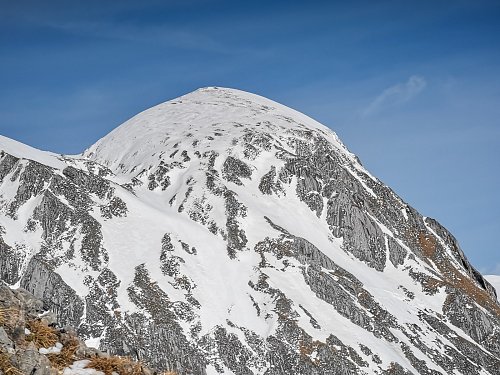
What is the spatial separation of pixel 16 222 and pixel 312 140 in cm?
8270

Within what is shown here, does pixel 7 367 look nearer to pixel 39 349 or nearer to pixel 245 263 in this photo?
pixel 39 349

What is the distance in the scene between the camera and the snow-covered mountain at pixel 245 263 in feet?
279

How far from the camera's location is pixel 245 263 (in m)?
104

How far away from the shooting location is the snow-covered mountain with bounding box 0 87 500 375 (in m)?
85.1

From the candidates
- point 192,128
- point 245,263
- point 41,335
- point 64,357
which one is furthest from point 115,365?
point 192,128

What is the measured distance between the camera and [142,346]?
3194 inches

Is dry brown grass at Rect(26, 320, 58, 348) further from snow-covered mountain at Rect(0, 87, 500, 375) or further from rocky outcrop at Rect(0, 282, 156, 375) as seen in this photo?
snow-covered mountain at Rect(0, 87, 500, 375)

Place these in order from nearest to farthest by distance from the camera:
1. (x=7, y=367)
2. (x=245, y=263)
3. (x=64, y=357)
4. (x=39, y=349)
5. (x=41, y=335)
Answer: (x=7, y=367) → (x=64, y=357) → (x=39, y=349) → (x=41, y=335) → (x=245, y=263)

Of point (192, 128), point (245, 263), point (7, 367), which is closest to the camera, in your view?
point (7, 367)

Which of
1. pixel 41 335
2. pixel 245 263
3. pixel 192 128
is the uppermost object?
pixel 192 128

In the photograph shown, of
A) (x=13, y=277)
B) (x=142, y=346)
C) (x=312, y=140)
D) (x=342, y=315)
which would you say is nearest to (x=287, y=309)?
(x=342, y=315)

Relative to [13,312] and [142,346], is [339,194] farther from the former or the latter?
[13,312]

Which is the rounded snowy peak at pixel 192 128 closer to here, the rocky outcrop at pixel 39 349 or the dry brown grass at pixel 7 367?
the rocky outcrop at pixel 39 349

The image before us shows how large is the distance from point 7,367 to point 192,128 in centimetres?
15520
